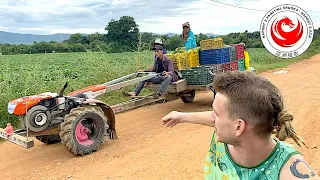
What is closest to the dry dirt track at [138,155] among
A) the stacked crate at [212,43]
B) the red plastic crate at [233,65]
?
the red plastic crate at [233,65]

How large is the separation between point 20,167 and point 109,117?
170 cm

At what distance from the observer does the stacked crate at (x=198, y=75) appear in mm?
8367

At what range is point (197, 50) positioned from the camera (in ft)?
29.9

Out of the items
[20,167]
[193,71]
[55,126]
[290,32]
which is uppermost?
[290,32]

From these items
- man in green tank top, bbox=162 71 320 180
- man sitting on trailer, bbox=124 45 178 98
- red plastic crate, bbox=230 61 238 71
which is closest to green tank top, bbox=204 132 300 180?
man in green tank top, bbox=162 71 320 180

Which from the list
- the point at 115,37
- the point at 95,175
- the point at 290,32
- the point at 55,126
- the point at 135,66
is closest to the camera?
the point at 95,175

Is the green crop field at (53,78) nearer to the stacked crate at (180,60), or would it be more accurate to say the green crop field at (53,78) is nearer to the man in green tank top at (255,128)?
the stacked crate at (180,60)

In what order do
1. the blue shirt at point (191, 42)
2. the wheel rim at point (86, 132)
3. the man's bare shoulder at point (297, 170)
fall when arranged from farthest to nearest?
the blue shirt at point (191, 42)
the wheel rim at point (86, 132)
the man's bare shoulder at point (297, 170)

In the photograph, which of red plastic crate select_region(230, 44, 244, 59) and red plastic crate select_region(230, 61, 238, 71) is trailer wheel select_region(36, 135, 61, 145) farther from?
red plastic crate select_region(230, 44, 244, 59)

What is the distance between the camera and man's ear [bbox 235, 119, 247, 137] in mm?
1679

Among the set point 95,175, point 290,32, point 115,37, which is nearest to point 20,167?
point 95,175

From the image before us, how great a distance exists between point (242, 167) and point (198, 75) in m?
6.67

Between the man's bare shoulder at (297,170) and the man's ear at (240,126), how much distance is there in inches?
9.6

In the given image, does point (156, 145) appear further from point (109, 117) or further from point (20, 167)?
point (20, 167)
